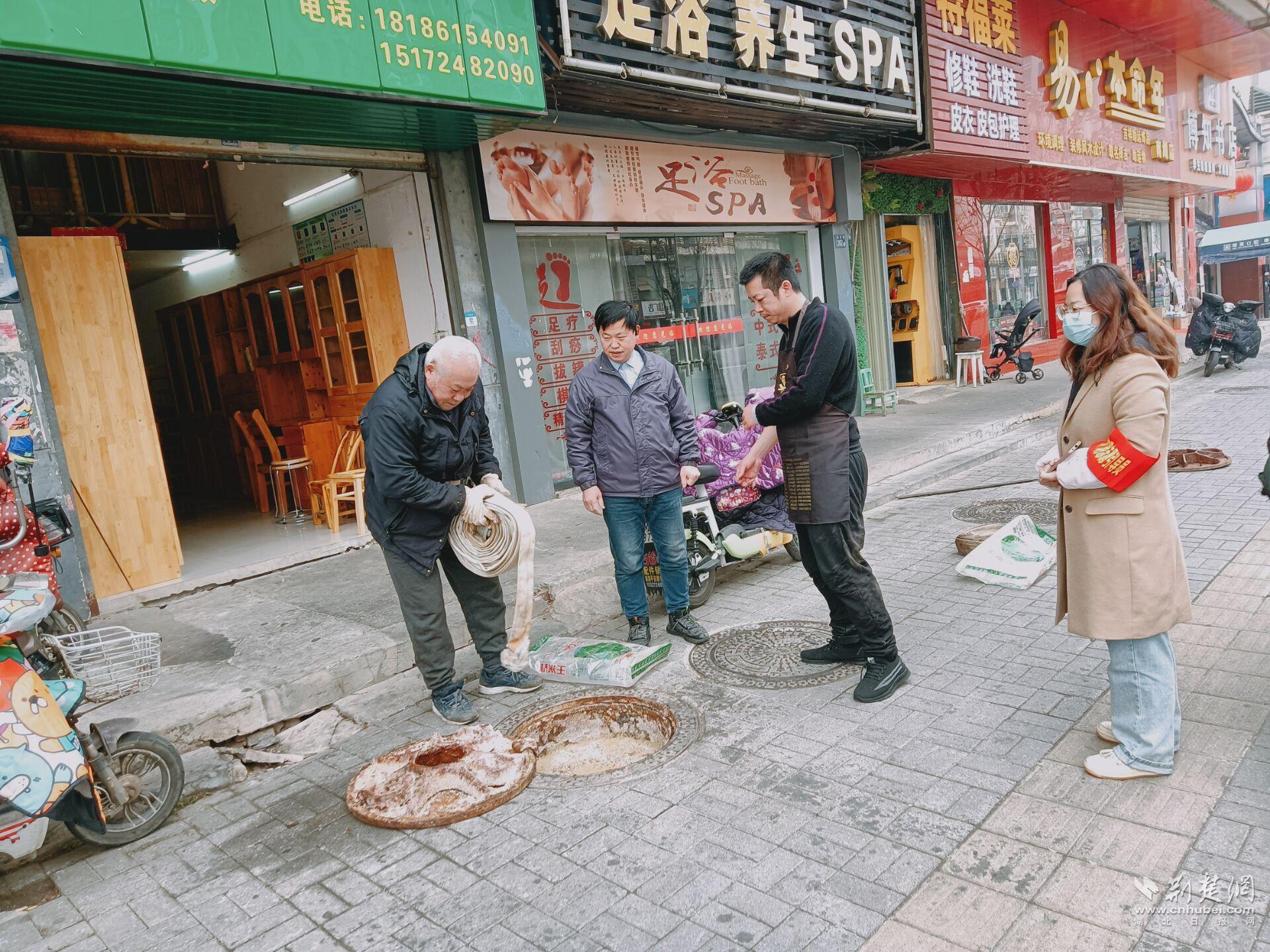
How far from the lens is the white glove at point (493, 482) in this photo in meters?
4.41

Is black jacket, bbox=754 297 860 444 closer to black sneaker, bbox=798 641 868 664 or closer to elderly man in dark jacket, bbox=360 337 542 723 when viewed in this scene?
black sneaker, bbox=798 641 868 664

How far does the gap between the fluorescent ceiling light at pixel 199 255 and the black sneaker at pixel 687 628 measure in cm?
834

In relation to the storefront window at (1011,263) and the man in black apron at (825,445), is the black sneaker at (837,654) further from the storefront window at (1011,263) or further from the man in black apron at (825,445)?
the storefront window at (1011,263)

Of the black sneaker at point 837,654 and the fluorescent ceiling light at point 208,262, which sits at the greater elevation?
the fluorescent ceiling light at point 208,262

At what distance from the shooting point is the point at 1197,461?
308 inches

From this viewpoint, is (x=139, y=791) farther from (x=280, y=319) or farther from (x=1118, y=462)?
(x=280, y=319)

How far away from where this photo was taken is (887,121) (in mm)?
11000

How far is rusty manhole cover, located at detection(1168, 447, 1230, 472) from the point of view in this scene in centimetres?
773

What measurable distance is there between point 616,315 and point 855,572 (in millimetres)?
1914

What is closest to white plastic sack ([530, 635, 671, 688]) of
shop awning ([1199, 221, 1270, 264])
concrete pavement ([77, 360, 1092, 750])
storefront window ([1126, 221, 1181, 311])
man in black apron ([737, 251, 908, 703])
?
concrete pavement ([77, 360, 1092, 750])

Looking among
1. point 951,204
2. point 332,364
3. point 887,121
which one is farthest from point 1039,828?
point 951,204

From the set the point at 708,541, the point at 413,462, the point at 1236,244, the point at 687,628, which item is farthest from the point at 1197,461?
the point at 1236,244

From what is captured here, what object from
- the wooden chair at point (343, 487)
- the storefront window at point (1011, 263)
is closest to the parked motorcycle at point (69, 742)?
the wooden chair at point (343, 487)

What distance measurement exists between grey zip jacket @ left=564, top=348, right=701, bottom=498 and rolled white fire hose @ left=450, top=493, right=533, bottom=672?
856mm
